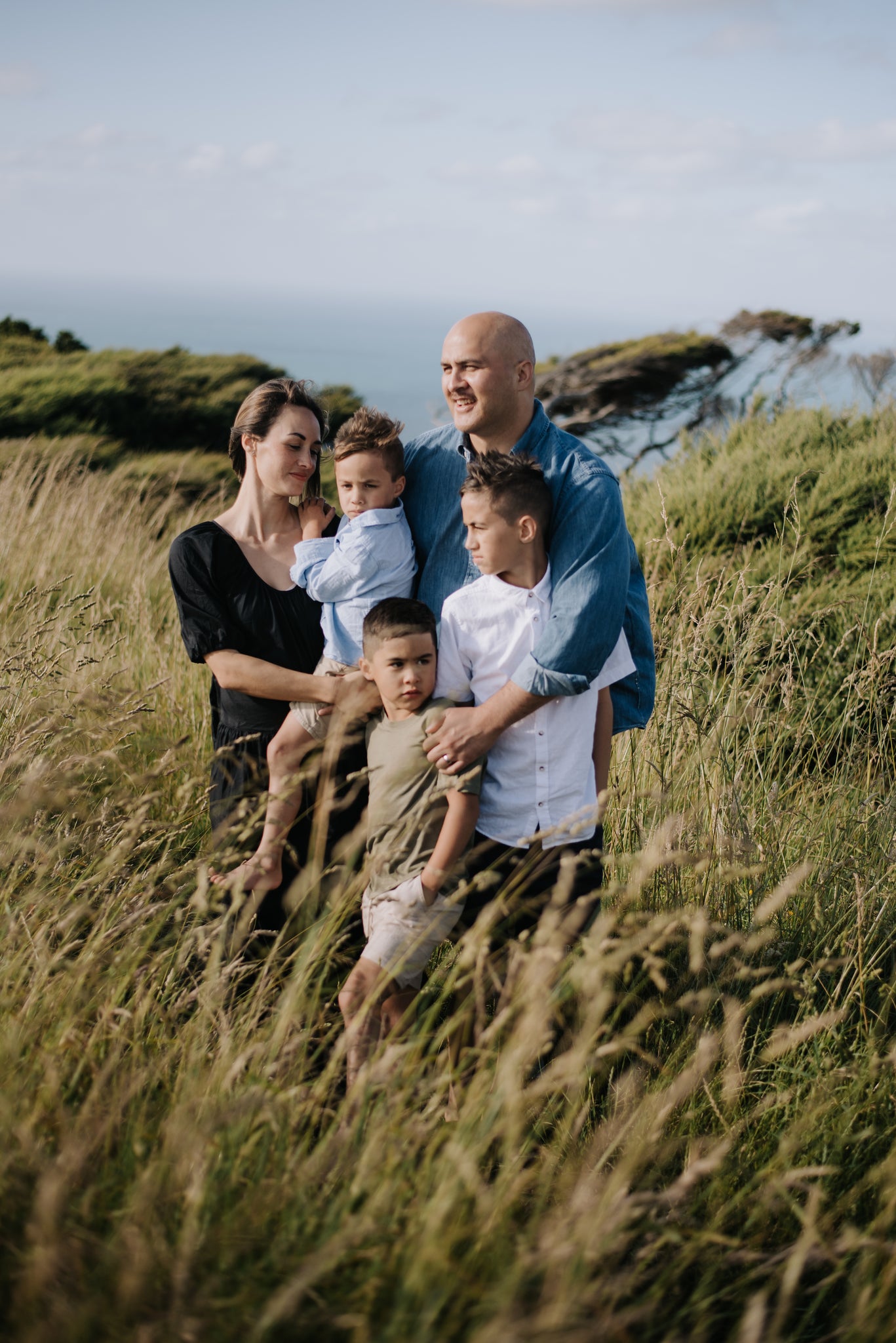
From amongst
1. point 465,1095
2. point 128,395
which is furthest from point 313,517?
point 128,395

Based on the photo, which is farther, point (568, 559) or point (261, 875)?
point (261, 875)

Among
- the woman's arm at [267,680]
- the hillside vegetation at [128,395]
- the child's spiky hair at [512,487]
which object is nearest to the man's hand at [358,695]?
the woman's arm at [267,680]

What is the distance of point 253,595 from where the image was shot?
116 inches

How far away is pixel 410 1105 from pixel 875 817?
2456 mm

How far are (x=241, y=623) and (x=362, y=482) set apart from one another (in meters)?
0.58

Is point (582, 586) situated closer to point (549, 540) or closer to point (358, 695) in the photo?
point (549, 540)

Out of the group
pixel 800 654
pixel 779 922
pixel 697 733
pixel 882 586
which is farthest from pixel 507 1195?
pixel 882 586

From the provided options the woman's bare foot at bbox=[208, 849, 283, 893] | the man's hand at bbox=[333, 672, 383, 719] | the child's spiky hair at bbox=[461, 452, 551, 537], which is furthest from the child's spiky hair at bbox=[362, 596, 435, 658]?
the woman's bare foot at bbox=[208, 849, 283, 893]

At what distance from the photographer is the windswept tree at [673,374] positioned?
15.3 metres

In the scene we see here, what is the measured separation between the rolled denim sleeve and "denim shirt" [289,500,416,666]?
501 millimetres

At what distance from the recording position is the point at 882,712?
529 centimetres

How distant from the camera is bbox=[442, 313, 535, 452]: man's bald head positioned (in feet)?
8.79

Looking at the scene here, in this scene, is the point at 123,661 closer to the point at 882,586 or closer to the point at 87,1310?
the point at 87,1310

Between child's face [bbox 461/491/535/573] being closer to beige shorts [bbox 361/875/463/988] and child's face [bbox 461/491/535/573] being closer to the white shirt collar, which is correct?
the white shirt collar
